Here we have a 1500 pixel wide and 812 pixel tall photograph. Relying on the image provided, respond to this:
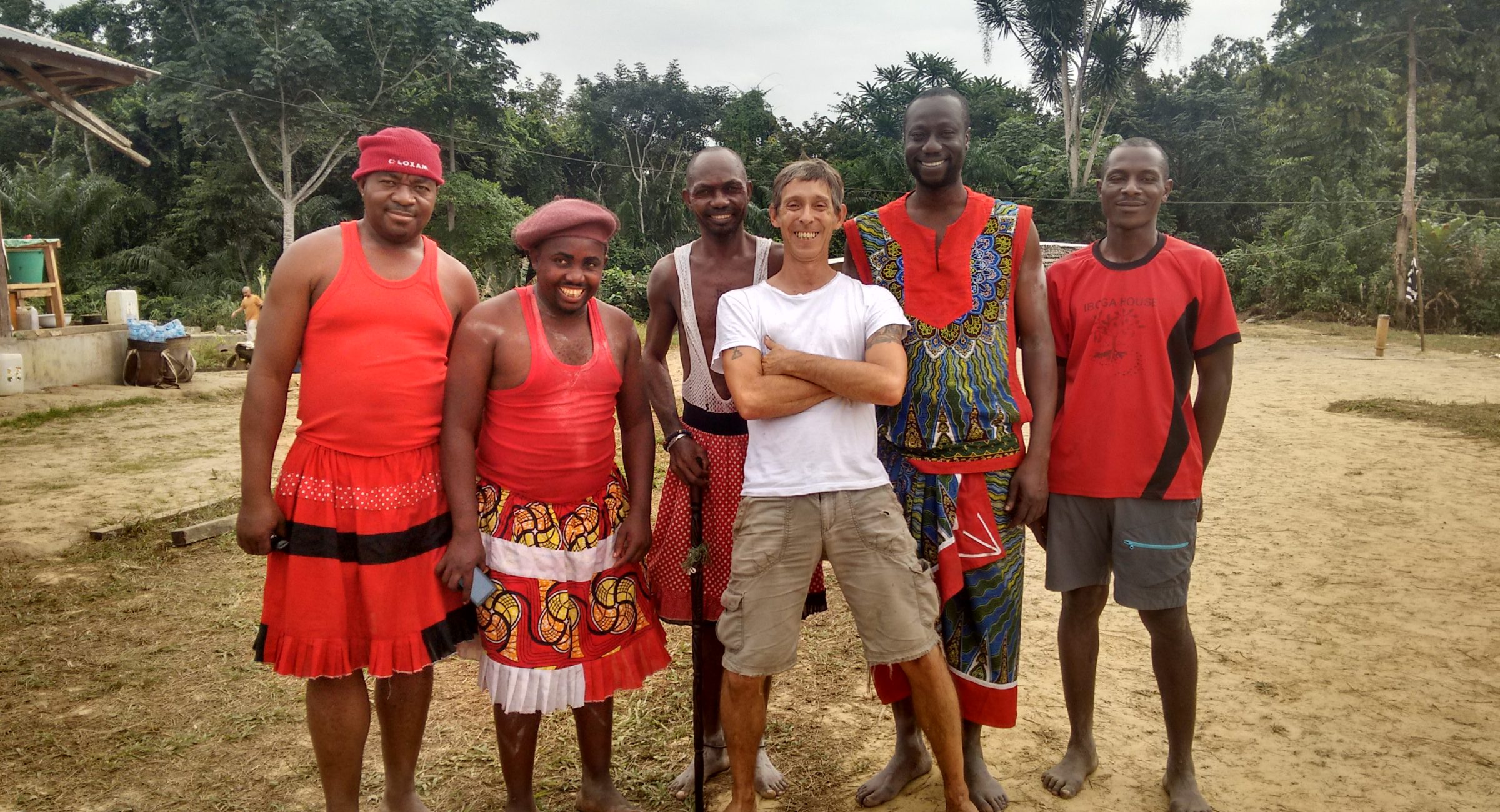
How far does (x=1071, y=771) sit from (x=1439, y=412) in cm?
930

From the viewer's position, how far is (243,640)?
14.3 feet

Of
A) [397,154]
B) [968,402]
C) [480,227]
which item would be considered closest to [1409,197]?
[480,227]

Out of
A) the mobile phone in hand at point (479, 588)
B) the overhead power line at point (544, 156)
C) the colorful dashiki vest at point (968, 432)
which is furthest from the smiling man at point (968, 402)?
the overhead power line at point (544, 156)

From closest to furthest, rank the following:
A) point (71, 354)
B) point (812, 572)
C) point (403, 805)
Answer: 1. point (812, 572)
2. point (403, 805)
3. point (71, 354)

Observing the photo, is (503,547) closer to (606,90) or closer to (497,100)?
(497,100)

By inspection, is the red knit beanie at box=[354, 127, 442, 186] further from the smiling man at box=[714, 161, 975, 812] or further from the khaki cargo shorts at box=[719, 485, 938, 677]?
the khaki cargo shorts at box=[719, 485, 938, 677]

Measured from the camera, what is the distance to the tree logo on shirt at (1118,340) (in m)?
2.84

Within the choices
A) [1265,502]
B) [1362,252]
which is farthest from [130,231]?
[1362,252]

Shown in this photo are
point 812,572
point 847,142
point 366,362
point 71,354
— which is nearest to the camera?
point 366,362

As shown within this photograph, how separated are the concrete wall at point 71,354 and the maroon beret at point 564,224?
37.0ft

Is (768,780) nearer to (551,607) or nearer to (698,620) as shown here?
(698,620)

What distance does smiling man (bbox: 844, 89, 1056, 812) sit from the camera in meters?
2.79

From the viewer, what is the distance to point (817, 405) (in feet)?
8.36

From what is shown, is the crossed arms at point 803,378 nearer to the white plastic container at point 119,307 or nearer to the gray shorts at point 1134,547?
the gray shorts at point 1134,547
